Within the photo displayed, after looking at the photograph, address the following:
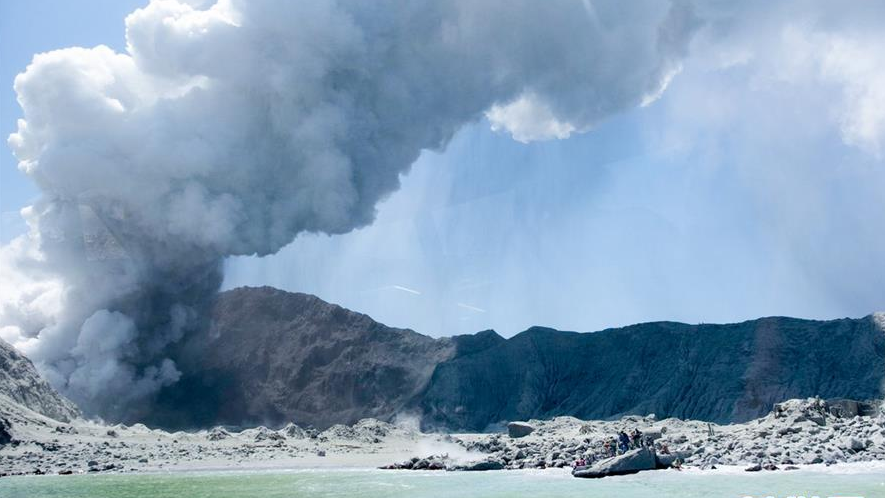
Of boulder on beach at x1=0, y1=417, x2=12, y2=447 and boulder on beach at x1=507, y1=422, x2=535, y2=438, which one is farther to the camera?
boulder on beach at x1=507, y1=422, x2=535, y2=438

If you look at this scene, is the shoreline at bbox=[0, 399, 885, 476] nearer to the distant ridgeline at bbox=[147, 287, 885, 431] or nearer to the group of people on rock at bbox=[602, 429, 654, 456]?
the group of people on rock at bbox=[602, 429, 654, 456]

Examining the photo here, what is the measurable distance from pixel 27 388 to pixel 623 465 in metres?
62.5

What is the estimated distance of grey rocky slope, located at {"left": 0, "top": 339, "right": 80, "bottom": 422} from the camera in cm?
7556

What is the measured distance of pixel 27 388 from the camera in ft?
253

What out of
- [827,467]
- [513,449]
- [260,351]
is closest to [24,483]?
[513,449]

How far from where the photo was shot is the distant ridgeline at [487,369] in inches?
4149

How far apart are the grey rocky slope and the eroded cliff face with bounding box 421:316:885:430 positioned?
164 ft

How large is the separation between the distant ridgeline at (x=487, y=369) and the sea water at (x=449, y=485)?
196 ft

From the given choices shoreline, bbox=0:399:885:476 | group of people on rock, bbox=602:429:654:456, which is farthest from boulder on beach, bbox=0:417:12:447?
group of people on rock, bbox=602:429:654:456

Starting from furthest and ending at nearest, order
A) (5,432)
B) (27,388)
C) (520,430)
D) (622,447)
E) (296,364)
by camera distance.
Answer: (296,364), (27,388), (520,430), (5,432), (622,447)

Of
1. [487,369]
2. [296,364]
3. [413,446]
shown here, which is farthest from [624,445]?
[296,364]

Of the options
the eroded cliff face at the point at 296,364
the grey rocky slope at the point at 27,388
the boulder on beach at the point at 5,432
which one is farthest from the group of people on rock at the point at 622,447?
the eroded cliff face at the point at 296,364

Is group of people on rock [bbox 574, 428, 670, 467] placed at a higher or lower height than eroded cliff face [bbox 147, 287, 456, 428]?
lower

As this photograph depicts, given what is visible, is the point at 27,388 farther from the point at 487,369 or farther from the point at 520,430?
the point at 487,369
